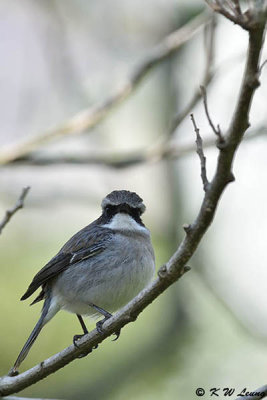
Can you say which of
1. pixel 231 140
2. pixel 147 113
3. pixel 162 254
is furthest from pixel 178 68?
pixel 231 140

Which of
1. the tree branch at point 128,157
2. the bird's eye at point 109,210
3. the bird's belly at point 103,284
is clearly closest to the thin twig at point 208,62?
the tree branch at point 128,157

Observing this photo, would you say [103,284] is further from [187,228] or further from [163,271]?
[187,228]

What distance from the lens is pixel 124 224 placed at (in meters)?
6.79

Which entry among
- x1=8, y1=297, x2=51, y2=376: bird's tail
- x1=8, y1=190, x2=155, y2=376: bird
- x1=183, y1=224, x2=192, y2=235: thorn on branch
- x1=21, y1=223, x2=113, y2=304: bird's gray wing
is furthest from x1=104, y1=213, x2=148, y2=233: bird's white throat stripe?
x1=183, y1=224, x2=192, y2=235: thorn on branch

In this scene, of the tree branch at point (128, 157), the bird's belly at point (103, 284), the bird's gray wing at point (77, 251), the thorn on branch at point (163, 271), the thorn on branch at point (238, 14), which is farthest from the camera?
the tree branch at point (128, 157)

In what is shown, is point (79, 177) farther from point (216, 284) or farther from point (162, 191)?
point (216, 284)

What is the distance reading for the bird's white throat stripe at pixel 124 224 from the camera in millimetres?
6762

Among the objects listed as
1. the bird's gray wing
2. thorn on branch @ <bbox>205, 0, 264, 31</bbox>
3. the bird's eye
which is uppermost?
the bird's eye

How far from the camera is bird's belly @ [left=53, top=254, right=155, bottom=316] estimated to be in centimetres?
614

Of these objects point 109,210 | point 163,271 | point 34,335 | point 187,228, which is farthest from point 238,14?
point 109,210

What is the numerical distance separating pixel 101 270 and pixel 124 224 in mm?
662

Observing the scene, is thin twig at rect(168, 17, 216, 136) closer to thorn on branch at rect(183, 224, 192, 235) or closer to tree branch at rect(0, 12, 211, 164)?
tree branch at rect(0, 12, 211, 164)

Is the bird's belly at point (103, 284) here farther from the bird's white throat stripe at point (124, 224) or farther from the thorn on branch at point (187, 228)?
the thorn on branch at point (187, 228)

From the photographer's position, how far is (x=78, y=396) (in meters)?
10.3
